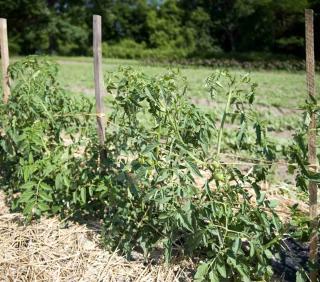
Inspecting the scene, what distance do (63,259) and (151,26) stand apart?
43511mm

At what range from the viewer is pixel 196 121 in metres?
2.50

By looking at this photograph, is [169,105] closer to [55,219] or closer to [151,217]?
[151,217]

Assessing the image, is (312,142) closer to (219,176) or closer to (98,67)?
(219,176)

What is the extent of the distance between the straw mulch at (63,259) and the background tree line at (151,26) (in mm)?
30952

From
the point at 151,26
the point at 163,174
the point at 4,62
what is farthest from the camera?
the point at 151,26

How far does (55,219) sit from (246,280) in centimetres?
142

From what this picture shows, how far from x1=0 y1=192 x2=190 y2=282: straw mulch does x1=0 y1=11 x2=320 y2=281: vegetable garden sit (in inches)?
3.5

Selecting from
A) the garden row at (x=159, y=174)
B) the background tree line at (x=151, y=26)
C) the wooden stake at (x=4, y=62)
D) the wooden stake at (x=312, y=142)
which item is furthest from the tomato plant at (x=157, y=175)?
the background tree line at (x=151, y=26)

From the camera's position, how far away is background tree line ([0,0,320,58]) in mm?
36406

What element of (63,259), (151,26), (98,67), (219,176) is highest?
(151,26)

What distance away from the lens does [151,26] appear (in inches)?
1751

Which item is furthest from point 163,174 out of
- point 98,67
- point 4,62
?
point 4,62

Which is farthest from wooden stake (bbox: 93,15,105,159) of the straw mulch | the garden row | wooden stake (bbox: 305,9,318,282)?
wooden stake (bbox: 305,9,318,282)

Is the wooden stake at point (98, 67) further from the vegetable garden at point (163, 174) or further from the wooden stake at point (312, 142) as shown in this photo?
the wooden stake at point (312, 142)
